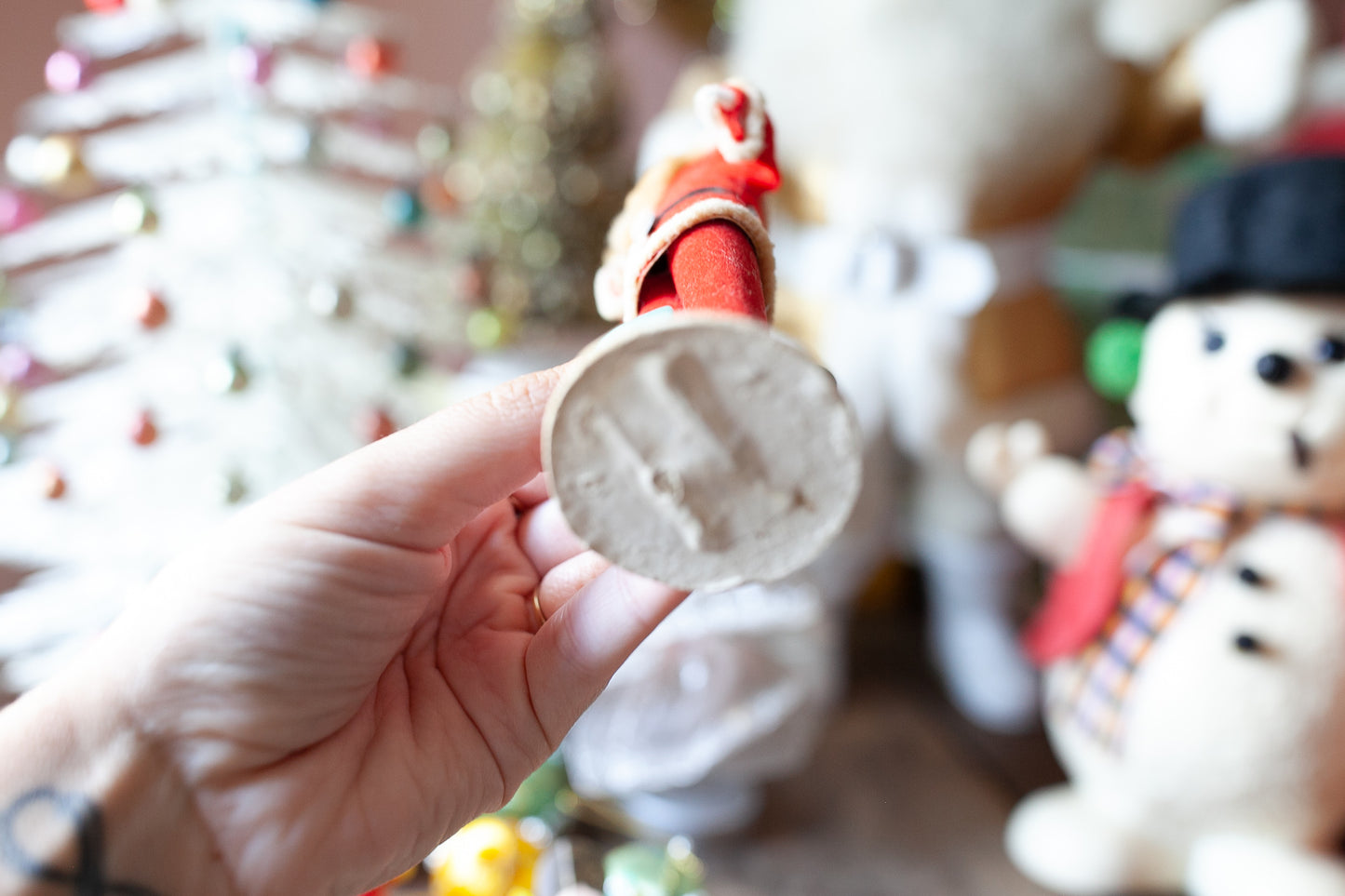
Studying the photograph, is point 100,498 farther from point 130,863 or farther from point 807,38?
point 807,38

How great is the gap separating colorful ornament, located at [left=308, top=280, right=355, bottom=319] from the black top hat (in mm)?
687

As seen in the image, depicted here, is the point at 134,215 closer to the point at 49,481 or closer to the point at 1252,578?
the point at 49,481

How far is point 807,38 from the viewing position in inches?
36.7

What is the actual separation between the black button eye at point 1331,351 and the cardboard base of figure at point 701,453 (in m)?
0.51

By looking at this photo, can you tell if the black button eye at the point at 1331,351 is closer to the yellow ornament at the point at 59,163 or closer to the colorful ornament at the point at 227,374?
the colorful ornament at the point at 227,374

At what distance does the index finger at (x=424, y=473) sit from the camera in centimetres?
46

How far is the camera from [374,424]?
2.82 feet

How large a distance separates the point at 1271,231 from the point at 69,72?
94 cm

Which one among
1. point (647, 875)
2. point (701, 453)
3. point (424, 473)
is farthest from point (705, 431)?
point (647, 875)

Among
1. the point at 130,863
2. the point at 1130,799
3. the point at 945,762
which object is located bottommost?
the point at 945,762

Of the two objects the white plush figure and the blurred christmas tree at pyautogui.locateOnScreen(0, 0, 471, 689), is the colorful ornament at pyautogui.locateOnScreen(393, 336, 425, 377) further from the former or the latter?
the white plush figure

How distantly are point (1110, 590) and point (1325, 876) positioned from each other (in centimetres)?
25

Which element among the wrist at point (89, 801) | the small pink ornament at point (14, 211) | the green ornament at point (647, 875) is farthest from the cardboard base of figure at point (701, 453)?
the small pink ornament at point (14, 211)

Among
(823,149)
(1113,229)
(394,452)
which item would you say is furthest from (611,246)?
(1113,229)
